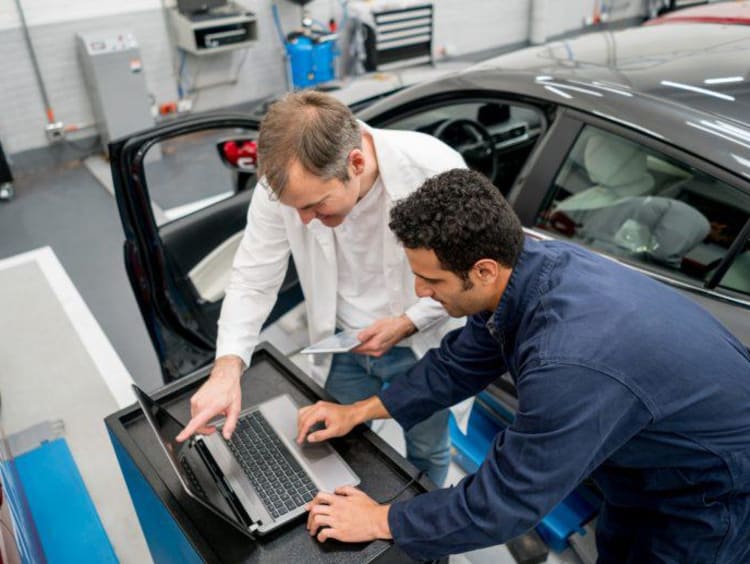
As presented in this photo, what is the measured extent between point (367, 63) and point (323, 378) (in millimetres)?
5133

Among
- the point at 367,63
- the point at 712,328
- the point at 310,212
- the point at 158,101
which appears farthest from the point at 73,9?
the point at 712,328

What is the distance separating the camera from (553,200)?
214cm

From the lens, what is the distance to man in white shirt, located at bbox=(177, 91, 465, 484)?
4.51 feet

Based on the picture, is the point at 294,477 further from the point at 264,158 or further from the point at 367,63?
the point at 367,63

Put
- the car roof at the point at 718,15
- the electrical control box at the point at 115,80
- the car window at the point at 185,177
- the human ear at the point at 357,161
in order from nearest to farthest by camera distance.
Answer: the human ear at the point at 357,161, the car roof at the point at 718,15, the car window at the point at 185,177, the electrical control box at the point at 115,80

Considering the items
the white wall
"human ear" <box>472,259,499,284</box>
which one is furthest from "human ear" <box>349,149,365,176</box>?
the white wall

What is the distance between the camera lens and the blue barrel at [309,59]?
5.93m

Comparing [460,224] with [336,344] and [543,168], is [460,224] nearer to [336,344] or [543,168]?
[336,344]

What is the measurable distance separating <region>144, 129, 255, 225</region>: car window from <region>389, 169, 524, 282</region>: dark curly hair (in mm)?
3492

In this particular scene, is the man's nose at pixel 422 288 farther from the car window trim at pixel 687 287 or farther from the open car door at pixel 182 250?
Result: the open car door at pixel 182 250

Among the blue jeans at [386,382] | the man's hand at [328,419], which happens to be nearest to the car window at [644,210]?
the blue jeans at [386,382]

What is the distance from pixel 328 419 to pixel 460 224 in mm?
546

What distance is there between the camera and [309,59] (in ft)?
19.6

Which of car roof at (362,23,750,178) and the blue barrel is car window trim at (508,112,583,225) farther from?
the blue barrel
